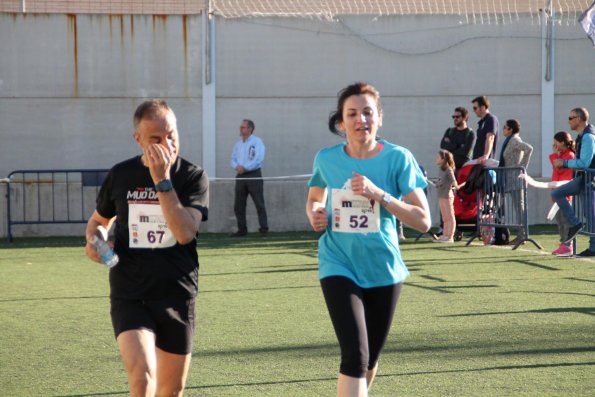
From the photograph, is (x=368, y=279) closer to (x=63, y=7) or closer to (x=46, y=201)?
(x=46, y=201)

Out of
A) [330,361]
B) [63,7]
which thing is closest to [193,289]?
[330,361]

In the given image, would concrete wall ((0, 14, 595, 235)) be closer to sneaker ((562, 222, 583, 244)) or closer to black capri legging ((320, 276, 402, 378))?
sneaker ((562, 222, 583, 244))

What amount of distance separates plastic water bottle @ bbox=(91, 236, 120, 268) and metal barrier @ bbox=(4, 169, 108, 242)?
16163mm

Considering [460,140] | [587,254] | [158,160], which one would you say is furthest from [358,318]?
[460,140]

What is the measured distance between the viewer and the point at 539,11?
22.8 m

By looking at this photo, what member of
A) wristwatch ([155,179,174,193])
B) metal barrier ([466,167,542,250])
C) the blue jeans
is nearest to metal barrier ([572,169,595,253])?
the blue jeans

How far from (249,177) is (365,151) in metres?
15.1

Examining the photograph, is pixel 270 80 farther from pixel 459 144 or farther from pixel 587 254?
pixel 587 254

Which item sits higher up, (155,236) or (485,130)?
(485,130)

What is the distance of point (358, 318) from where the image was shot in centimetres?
521

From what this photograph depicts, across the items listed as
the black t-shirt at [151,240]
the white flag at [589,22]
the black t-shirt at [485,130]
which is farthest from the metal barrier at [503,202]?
the black t-shirt at [151,240]

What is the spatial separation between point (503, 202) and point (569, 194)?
230cm

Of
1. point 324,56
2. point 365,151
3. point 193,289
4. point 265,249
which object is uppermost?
point 324,56

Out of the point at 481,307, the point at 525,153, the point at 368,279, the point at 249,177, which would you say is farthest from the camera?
the point at 249,177
